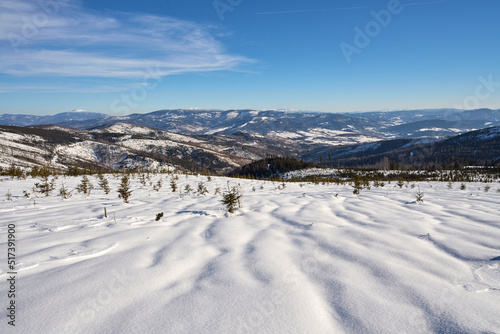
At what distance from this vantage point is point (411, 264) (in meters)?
2.88

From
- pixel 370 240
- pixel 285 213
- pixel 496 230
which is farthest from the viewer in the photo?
pixel 285 213

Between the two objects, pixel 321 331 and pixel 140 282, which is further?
A: pixel 140 282

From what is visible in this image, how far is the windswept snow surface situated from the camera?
191 centimetres

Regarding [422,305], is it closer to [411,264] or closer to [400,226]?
[411,264]

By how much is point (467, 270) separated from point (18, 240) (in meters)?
7.00

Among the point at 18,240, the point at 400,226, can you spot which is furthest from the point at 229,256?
the point at 18,240

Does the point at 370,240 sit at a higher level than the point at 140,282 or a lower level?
lower

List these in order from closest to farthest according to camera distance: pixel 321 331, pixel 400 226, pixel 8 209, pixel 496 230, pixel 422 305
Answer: pixel 321 331, pixel 422 305, pixel 496 230, pixel 400 226, pixel 8 209

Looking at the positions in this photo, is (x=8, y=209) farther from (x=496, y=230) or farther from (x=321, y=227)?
(x=496, y=230)

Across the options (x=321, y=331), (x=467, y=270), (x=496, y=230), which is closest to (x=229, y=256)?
(x=321, y=331)

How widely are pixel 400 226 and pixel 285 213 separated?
2.59 m

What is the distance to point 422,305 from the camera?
206 cm

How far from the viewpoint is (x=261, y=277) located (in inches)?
105

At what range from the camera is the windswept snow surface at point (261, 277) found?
1.91 meters
